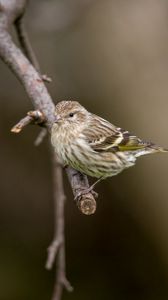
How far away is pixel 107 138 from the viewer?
179 inches

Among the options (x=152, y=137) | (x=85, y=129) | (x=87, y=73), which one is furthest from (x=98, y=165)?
(x=87, y=73)

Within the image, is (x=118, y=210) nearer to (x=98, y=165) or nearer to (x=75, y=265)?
(x=75, y=265)

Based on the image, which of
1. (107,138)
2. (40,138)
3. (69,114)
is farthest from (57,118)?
(107,138)

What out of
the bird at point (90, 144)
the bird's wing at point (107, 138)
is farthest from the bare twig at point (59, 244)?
the bird's wing at point (107, 138)

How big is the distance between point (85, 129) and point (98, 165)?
0.27 meters

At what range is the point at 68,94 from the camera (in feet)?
22.0

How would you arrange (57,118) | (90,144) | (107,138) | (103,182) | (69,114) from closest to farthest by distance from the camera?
(57,118)
(69,114)
(90,144)
(107,138)
(103,182)

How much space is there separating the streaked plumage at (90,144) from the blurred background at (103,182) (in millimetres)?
1817

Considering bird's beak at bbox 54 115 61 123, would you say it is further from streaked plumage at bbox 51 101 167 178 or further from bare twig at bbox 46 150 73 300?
bare twig at bbox 46 150 73 300

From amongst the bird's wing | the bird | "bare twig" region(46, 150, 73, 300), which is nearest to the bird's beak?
the bird

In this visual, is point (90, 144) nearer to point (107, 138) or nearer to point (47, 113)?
point (107, 138)

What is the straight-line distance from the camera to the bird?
4066 millimetres

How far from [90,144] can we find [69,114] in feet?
1.04

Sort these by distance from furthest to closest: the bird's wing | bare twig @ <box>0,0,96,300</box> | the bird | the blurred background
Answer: the blurred background → the bird's wing → the bird → bare twig @ <box>0,0,96,300</box>
